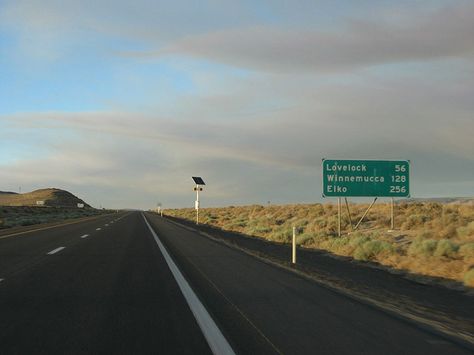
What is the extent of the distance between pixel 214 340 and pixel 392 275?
1164cm

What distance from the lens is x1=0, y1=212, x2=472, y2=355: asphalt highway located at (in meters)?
6.22

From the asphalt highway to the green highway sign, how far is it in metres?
15.0

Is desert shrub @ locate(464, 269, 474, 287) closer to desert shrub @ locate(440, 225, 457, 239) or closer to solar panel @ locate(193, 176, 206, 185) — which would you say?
desert shrub @ locate(440, 225, 457, 239)

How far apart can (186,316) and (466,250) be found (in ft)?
42.3

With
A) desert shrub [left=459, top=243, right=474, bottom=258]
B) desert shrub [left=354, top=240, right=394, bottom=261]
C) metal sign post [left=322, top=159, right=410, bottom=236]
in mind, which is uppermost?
metal sign post [left=322, top=159, right=410, bottom=236]

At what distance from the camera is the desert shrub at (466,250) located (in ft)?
56.9

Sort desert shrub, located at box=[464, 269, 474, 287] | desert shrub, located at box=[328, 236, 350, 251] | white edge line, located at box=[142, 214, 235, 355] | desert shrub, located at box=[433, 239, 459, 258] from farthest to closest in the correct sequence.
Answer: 1. desert shrub, located at box=[328, 236, 350, 251]
2. desert shrub, located at box=[433, 239, 459, 258]
3. desert shrub, located at box=[464, 269, 474, 287]
4. white edge line, located at box=[142, 214, 235, 355]

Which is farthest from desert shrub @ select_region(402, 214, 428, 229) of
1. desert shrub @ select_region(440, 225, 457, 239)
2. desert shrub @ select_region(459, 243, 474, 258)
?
desert shrub @ select_region(459, 243, 474, 258)

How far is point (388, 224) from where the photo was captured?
109 feet

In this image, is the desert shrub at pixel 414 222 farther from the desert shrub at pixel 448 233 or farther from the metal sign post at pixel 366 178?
the desert shrub at pixel 448 233

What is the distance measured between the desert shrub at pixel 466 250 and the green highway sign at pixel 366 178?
33.0 ft

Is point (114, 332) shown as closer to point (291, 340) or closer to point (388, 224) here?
point (291, 340)

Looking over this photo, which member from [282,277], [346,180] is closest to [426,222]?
[346,180]

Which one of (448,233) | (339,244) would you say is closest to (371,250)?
(339,244)
